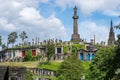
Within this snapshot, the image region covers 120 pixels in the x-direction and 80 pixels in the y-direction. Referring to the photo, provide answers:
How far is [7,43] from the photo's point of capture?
5748 inches

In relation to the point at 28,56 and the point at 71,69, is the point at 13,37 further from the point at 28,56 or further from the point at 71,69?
the point at 71,69

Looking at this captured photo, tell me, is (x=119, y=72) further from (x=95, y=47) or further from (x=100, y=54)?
(x=95, y=47)

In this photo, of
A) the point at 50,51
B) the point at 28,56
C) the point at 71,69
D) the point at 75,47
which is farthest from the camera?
the point at 28,56

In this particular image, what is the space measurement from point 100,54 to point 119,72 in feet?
113

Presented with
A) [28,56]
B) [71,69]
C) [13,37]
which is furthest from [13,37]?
[71,69]

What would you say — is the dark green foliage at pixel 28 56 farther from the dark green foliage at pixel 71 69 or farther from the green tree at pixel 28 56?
the dark green foliage at pixel 71 69

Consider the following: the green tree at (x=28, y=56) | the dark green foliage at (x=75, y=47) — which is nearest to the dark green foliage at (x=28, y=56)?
the green tree at (x=28, y=56)

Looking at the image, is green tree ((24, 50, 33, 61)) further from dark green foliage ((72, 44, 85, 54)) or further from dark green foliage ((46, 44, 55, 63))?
dark green foliage ((72, 44, 85, 54))

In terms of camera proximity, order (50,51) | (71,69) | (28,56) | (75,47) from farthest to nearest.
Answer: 1. (28,56)
2. (75,47)
3. (50,51)
4. (71,69)

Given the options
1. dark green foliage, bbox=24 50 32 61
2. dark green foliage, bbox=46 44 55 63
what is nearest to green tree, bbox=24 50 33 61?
dark green foliage, bbox=24 50 32 61

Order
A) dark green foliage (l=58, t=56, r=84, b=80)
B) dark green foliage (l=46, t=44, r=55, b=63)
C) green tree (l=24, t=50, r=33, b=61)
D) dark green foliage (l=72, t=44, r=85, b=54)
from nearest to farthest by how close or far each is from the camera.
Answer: dark green foliage (l=58, t=56, r=84, b=80) < dark green foliage (l=46, t=44, r=55, b=63) < dark green foliage (l=72, t=44, r=85, b=54) < green tree (l=24, t=50, r=33, b=61)

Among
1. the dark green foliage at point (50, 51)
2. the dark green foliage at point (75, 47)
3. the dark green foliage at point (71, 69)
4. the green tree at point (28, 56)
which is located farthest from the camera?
the green tree at point (28, 56)

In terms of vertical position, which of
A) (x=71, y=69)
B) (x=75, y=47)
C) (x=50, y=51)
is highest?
(x=75, y=47)

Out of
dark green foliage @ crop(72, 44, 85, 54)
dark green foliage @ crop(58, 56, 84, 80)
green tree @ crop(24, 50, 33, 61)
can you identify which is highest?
dark green foliage @ crop(72, 44, 85, 54)
